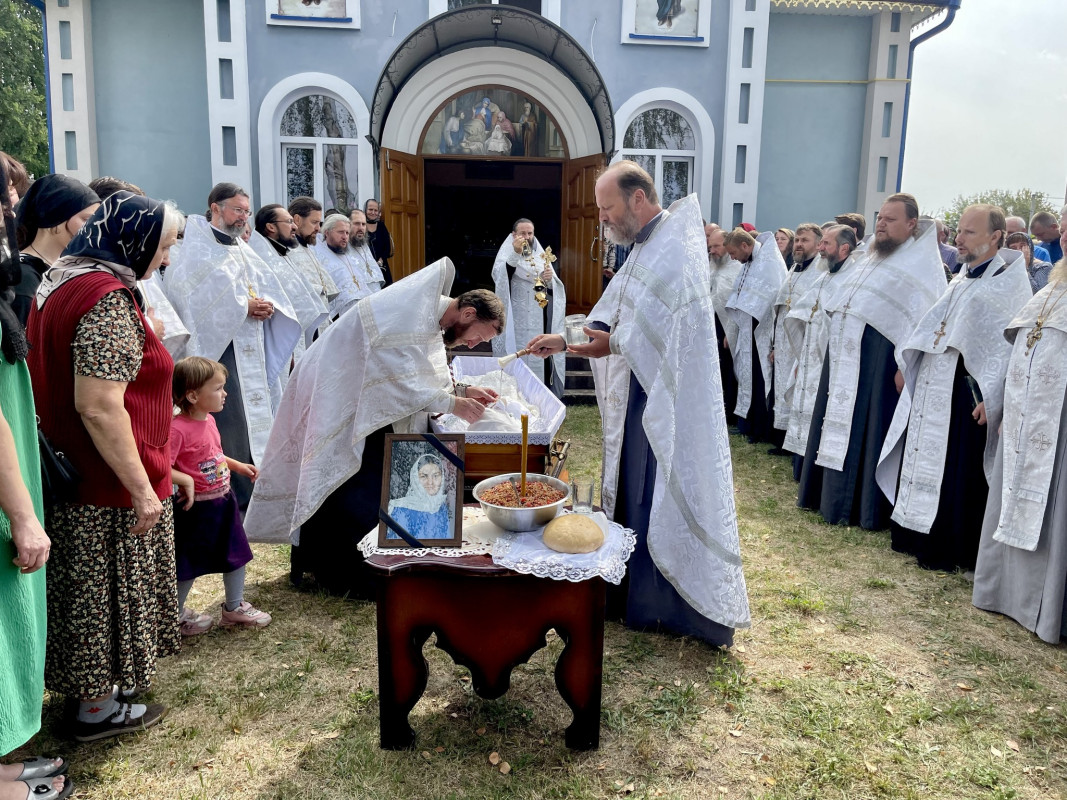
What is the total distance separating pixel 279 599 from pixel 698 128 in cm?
951

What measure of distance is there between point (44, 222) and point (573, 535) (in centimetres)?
222

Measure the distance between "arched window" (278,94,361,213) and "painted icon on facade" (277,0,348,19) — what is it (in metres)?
1.05

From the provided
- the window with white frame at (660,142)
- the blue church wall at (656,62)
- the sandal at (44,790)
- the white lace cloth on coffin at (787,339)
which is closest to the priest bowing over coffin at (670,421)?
the sandal at (44,790)

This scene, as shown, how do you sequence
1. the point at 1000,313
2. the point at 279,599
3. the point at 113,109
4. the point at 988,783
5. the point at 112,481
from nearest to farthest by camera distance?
1. the point at 112,481
2. the point at 988,783
3. the point at 279,599
4. the point at 1000,313
5. the point at 113,109

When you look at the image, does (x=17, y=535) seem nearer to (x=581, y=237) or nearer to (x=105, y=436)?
(x=105, y=436)

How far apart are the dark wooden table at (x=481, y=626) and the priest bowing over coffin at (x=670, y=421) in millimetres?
895

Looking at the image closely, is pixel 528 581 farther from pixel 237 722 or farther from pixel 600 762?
pixel 237 722

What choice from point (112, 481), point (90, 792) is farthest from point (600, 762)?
point (112, 481)

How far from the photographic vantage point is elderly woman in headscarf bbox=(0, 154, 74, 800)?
1.84 meters

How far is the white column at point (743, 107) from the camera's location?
1095 centimetres

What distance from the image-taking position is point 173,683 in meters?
3.19

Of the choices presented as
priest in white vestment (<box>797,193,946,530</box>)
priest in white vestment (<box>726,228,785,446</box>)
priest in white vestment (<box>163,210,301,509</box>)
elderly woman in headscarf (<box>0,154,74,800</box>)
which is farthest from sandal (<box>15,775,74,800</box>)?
priest in white vestment (<box>726,228,785,446</box>)

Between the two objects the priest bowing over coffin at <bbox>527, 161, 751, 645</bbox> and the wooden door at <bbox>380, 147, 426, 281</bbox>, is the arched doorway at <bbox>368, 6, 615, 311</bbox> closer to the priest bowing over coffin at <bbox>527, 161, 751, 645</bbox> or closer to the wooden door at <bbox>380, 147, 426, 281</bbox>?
the wooden door at <bbox>380, 147, 426, 281</bbox>

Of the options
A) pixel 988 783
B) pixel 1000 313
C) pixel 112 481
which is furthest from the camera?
pixel 1000 313
